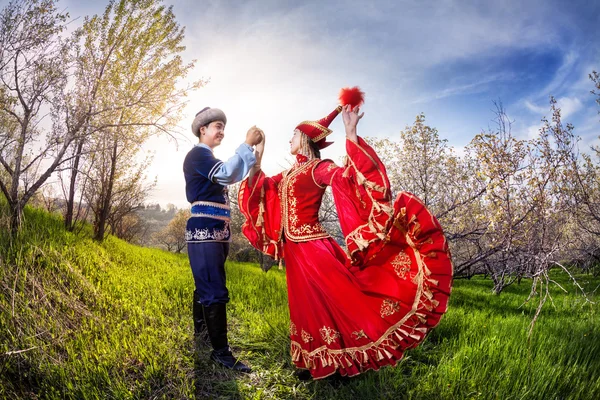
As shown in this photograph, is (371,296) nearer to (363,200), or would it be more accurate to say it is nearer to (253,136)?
(363,200)

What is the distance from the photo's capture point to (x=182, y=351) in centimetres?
333

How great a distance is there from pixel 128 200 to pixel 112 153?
222 centimetres

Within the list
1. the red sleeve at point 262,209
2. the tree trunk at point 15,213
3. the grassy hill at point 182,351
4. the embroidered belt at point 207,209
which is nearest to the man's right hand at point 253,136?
the red sleeve at point 262,209

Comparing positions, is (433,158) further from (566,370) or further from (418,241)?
(418,241)

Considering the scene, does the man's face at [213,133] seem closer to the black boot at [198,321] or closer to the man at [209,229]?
the man at [209,229]

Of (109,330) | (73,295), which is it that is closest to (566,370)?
(109,330)

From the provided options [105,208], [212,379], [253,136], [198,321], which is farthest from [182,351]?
[105,208]

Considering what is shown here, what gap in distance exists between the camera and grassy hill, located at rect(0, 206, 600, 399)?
2.75 metres

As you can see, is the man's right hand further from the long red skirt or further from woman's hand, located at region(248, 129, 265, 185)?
the long red skirt

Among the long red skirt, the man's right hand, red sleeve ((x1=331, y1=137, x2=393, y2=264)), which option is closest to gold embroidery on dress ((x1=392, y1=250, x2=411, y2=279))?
the long red skirt

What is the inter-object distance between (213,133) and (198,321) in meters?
2.01

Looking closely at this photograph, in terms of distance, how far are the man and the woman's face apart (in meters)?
0.66

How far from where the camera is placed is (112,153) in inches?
314

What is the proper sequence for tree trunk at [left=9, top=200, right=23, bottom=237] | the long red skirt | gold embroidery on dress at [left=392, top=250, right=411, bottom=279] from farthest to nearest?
tree trunk at [left=9, top=200, right=23, bottom=237] < gold embroidery on dress at [left=392, top=250, right=411, bottom=279] < the long red skirt
